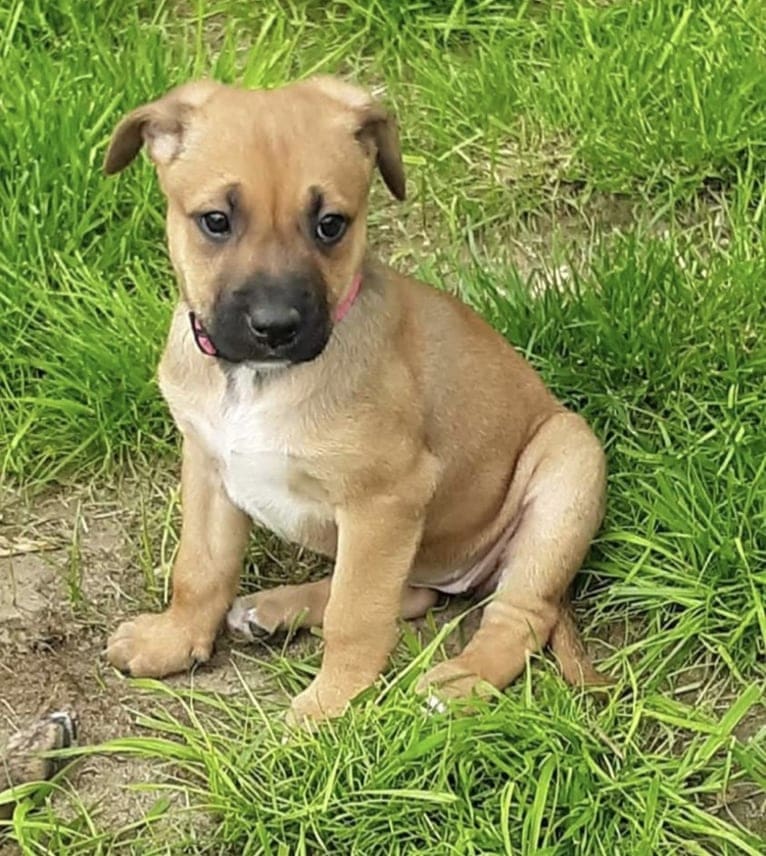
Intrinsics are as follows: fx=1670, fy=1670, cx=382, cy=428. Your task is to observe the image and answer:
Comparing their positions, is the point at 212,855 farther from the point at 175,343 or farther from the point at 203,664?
the point at 175,343

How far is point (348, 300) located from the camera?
12.5 ft

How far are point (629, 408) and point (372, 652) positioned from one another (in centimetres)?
121

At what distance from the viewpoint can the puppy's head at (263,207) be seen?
11.5ft

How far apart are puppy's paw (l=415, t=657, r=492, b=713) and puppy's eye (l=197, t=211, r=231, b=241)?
1.16 m

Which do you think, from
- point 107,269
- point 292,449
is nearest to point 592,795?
point 292,449

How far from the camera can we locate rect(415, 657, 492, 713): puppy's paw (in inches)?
152

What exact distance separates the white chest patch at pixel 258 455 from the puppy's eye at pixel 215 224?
0.41 meters

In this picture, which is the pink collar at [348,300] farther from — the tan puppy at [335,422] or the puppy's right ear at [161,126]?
the puppy's right ear at [161,126]

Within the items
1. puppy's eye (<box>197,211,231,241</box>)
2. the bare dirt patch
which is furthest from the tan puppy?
the bare dirt patch

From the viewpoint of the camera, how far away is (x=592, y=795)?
3682mm

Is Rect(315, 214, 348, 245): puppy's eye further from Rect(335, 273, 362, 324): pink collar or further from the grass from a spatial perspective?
the grass

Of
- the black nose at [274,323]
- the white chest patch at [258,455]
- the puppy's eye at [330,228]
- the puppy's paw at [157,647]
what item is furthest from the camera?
the puppy's paw at [157,647]

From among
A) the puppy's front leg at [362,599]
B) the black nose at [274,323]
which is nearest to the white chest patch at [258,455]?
the puppy's front leg at [362,599]

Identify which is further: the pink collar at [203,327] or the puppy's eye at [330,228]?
the pink collar at [203,327]
